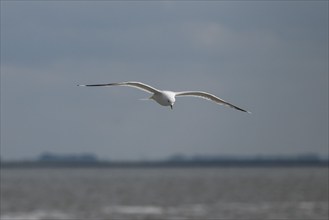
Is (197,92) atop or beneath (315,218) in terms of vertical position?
beneath

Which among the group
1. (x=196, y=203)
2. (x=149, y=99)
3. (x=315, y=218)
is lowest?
(x=149, y=99)

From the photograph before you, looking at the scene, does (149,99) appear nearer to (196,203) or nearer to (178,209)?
(178,209)

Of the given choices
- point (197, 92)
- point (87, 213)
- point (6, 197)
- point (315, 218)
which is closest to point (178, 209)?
point (87, 213)

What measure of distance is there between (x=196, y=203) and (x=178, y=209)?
9.65m

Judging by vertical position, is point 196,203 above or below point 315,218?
above

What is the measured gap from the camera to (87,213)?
9238 cm

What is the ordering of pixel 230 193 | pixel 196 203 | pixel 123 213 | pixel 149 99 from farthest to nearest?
pixel 230 193 → pixel 196 203 → pixel 123 213 → pixel 149 99

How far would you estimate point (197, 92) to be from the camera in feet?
88.6

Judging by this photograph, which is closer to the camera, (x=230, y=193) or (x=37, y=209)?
(x=37, y=209)

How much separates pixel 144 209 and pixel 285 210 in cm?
1328

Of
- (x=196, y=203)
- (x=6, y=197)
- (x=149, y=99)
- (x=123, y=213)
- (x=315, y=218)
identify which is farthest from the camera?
(x=6, y=197)

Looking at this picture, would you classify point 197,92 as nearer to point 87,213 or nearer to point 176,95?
point 176,95

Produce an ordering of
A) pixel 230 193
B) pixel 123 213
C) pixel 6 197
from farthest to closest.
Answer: pixel 230 193, pixel 6 197, pixel 123 213

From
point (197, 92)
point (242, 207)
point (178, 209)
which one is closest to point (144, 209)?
point (178, 209)
